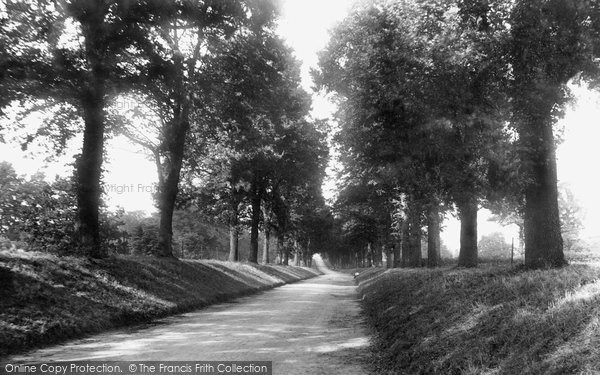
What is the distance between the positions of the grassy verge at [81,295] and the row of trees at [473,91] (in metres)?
8.79

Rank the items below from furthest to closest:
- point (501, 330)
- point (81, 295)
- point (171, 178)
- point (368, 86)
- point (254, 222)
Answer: point (254, 222) < point (171, 178) < point (368, 86) < point (81, 295) < point (501, 330)

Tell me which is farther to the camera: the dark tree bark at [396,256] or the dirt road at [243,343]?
the dark tree bark at [396,256]

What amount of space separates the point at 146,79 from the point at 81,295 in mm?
7060

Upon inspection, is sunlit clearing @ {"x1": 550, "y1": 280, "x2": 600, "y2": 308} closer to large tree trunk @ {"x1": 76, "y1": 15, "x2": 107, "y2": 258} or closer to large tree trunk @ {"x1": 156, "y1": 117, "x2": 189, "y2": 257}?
large tree trunk @ {"x1": 76, "y1": 15, "x2": 107, "y2": 258}

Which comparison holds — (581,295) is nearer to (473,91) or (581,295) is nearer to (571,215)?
(473,91)

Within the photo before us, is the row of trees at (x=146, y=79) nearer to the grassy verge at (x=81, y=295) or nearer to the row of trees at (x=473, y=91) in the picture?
the grassy verge at (x=81, y=295)

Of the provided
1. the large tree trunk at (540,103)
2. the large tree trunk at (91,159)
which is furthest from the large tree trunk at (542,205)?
the large tree trunk at (91,159)

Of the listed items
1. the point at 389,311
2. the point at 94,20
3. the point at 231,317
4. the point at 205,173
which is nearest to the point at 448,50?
the point at 389,311

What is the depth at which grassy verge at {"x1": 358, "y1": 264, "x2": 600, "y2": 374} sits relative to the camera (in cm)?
482

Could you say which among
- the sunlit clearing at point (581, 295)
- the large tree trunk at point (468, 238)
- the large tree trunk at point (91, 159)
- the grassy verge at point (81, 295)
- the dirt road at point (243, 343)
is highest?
the large tree trunk at point (91, 159)

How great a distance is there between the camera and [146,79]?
14.3 m

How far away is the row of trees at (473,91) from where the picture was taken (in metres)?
7.83

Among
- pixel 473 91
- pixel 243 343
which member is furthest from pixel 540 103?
pixel 243 343

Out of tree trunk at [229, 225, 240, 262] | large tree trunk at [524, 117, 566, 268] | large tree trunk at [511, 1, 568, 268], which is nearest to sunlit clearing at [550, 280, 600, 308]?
large tree trunk at [511, 1, 568, 268]
